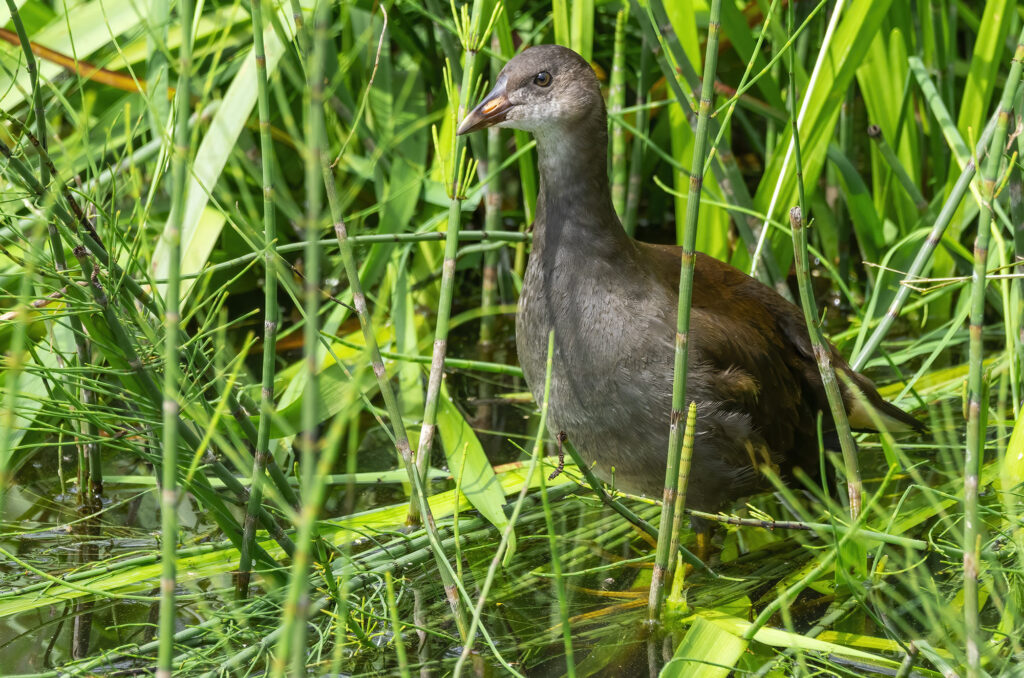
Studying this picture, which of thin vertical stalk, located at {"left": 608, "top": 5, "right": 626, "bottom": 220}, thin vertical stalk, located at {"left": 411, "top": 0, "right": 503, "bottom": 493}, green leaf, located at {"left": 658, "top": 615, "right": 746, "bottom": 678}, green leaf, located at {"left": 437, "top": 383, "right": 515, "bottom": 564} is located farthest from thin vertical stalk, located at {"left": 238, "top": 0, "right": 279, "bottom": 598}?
thin vertical stalk, located at {"left": 608, "top": 5, "right": 626, "bottom": 220}

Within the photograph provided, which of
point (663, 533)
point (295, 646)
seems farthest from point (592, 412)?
point (295, 646)

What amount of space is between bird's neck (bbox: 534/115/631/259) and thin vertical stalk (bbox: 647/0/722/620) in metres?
0.50

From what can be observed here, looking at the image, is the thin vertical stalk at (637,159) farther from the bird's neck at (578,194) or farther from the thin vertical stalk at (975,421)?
the thin vertical stalk at (975,421)

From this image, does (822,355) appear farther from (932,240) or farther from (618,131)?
(618,131)

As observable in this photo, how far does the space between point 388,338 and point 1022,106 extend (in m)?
1.57

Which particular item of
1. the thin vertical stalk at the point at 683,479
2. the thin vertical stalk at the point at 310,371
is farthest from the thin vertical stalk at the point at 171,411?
the thin vertical stalk at the point at 683,479

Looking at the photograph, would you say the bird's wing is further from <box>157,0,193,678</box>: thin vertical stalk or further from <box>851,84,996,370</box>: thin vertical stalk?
<box>157,0,193,678</box>: thin vertical stalk

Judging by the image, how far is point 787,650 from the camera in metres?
1.71

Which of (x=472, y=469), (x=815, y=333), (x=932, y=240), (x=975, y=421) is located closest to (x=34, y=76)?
(x=472, y=469)

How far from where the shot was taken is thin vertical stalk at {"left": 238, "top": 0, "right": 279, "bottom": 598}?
57.6 inches

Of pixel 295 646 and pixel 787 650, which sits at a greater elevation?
pixel 295 646

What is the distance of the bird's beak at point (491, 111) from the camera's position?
203 cm

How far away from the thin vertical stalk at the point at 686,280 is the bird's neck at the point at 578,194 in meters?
0.50

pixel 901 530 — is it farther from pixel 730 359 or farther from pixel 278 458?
pixel 278 458
